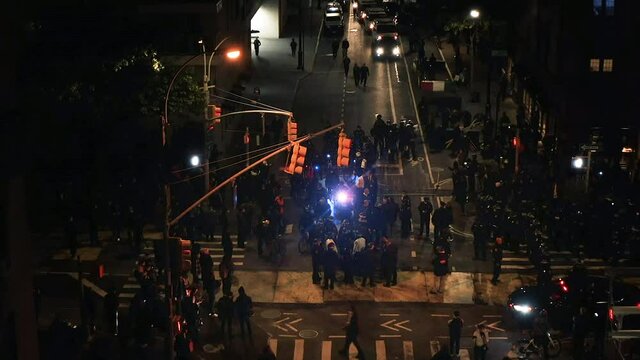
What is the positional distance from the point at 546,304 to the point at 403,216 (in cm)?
907

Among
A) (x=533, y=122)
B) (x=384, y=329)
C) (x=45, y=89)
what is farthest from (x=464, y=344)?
(x=533, y=122)

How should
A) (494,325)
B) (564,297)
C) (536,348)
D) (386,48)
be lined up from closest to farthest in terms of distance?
1. (536,348)
2. (564,297)
3. (494,325)
4. (386,48)

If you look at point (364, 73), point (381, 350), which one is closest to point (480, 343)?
point (381, 350)

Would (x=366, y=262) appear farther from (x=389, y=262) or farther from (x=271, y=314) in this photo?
(x=271, y=314)

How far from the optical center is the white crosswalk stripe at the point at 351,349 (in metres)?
30.1

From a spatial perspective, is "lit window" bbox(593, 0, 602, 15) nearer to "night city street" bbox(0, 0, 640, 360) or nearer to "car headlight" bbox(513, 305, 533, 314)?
"night city street" bbox(0, 0, 640, 360)

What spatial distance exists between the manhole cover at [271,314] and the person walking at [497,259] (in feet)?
24.2

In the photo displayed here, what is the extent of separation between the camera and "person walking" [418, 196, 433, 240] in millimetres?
38938

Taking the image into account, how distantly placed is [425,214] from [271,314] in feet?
28.4

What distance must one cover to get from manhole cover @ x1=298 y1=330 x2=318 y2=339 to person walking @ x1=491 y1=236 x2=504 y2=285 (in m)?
6.95

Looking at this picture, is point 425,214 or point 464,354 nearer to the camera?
point 464,354

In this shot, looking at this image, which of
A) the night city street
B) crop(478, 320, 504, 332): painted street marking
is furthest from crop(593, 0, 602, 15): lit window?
crop(478, 320, 504, 332): painted street marking

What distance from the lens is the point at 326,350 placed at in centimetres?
3047

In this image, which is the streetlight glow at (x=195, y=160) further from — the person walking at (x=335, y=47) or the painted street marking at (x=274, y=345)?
the person walking at (x=335, y=47)
